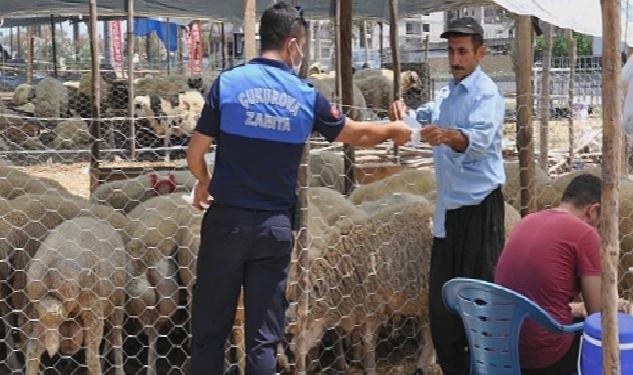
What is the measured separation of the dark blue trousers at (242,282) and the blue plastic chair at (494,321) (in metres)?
0.70

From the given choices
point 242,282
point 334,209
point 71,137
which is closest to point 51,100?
point 71,137

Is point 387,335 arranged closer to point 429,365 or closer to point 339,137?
point 429,365

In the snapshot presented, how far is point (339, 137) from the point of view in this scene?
11.1 ft

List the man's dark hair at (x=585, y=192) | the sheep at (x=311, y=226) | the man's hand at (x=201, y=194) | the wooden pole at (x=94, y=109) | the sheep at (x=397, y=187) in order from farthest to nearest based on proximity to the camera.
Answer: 1. the wooden pole at (x=94, y=109)
2. the sheep at (x=397, y=187)
3. the sheep at (x=311, y=226)
4. the man's hand at (x=201, y=194)
5. the man's dark hair at (x=585, y=192)

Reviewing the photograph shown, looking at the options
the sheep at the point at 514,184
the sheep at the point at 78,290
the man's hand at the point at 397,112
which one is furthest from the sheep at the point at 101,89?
the man's hand at the point at 397,112

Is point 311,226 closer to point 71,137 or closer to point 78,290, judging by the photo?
point 78,290

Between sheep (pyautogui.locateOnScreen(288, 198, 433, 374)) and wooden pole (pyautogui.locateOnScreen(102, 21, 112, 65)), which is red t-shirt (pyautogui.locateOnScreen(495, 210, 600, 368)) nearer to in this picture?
sheep (pyautogui.locateOnScreen(288, 198, 433, 374))

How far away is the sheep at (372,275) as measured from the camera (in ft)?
16.0

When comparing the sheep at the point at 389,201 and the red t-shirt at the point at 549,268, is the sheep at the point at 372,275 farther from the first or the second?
the red t-shirt at the point at 549,268

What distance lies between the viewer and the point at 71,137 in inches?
525

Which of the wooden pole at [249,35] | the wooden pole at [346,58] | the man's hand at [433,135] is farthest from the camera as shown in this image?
the wooden pole at [346,58]

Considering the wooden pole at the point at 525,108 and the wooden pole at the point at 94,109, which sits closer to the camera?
the wooden pole at the point at 525,108

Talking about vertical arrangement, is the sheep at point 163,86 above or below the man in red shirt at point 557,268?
above

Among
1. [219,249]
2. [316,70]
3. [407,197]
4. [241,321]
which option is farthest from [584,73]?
[219,249]
